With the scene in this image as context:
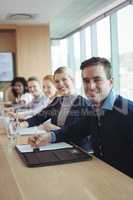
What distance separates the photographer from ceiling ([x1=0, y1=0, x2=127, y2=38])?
3994mm

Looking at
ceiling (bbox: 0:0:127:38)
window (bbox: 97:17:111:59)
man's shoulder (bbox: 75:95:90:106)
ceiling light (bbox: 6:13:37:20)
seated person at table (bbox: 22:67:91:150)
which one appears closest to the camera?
man's shoulder (bbox: 75:95:90:106)

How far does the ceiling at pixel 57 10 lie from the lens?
3.99m

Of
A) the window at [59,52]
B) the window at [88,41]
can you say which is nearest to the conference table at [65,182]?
the window at [88,41]

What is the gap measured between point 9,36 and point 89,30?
5.13 feet

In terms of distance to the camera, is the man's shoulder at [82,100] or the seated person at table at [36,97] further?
the seated person at table at [36,97]

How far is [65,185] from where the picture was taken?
114 cm

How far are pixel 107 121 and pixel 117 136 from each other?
94mm

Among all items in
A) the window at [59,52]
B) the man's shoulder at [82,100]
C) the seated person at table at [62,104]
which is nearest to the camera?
the man's shoulder at [82,100]

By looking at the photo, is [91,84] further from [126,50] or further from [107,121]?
[126,50]

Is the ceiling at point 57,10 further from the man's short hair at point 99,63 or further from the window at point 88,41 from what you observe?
the man's short hair at point 99,63

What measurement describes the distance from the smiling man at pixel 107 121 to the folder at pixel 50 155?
0.10 meters

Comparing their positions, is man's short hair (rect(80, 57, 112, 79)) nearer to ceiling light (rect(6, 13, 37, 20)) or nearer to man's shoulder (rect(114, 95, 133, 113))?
man's shoulder (rect(114, 95, 133, 113))

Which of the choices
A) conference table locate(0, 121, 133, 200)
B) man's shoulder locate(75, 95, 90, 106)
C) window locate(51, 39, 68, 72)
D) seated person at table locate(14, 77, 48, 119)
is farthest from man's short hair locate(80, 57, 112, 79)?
window locate(51, 39, 68, 72)

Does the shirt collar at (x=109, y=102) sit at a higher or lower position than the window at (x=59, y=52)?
lower
